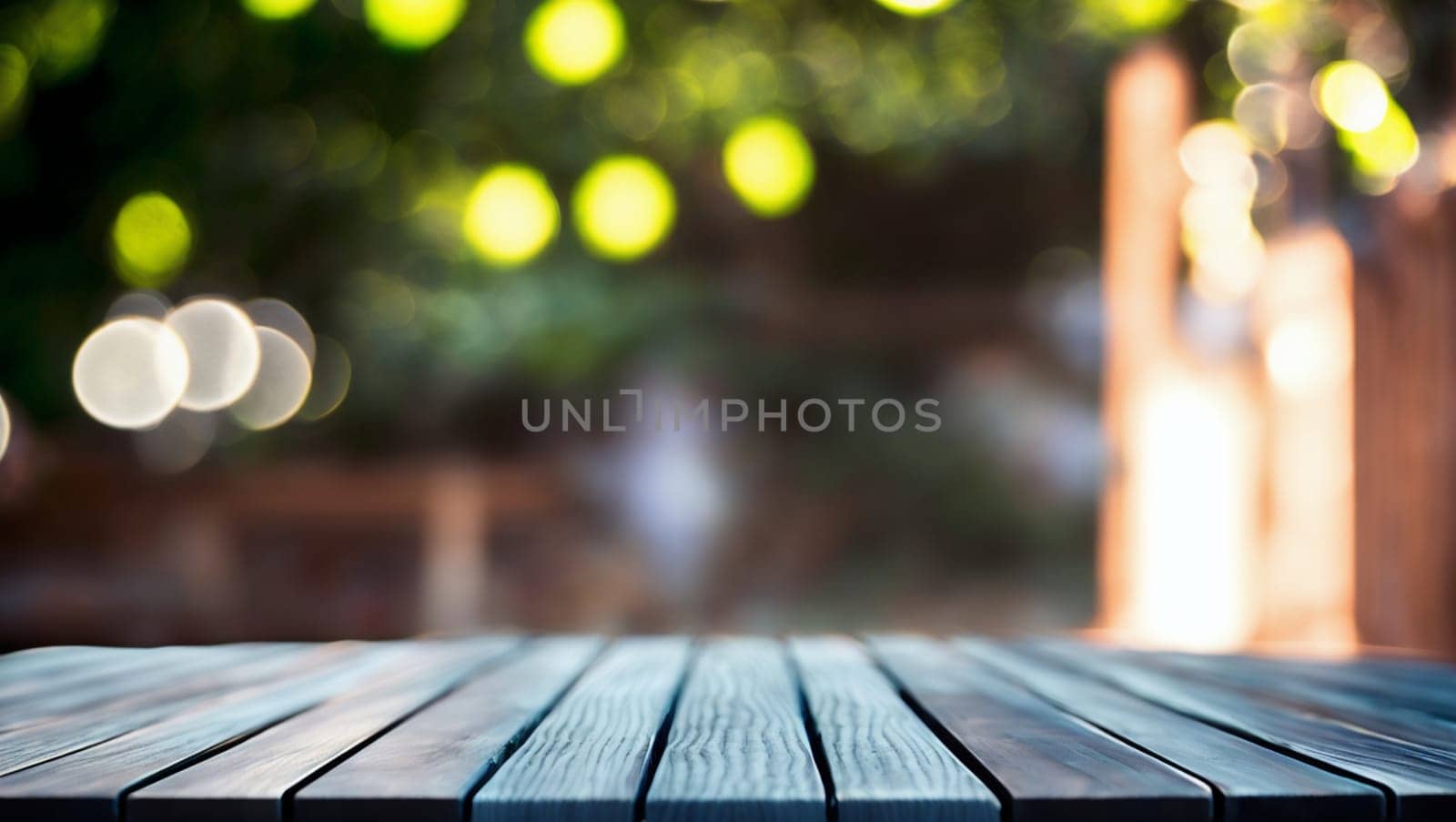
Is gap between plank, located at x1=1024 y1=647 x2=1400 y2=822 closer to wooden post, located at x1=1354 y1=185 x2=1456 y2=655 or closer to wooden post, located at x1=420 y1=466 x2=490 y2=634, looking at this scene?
wooden post, located at x1=1354 y1=185 x2=1456 y2=655

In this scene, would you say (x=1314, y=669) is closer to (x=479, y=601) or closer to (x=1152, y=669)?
(x=1152, y=669)

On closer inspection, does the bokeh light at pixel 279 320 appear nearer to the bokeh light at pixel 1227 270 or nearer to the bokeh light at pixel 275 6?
the bokeh light at pixel 275 6

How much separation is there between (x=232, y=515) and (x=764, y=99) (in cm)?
198

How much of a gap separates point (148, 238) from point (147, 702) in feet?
5.40

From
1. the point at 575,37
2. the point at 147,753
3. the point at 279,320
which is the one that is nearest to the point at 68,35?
the point at 575,37

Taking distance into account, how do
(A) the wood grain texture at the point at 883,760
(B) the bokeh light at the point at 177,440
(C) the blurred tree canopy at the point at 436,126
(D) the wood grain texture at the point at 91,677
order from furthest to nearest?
(B) the bokeh light at the point at 177,440 < (C) the blurred tree canopy at the point at 436,126 < (D) the wood grain texture at the point at 91,677 < (A) the wood grain texture at the point at 883,760

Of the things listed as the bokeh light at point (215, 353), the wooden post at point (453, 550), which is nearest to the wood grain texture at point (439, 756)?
the wooden post at point (453, 550)

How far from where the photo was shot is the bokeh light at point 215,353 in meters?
4.41

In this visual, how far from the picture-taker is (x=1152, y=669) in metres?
1.24

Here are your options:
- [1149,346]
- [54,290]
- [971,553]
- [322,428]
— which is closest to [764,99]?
[1149,346]

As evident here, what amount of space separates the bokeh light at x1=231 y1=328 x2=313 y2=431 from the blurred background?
65 millimetres

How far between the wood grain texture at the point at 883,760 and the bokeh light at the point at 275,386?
3.43m

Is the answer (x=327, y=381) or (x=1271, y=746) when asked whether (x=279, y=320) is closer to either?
(x=327, y=381)

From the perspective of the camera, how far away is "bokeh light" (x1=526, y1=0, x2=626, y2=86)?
182 centimetres
